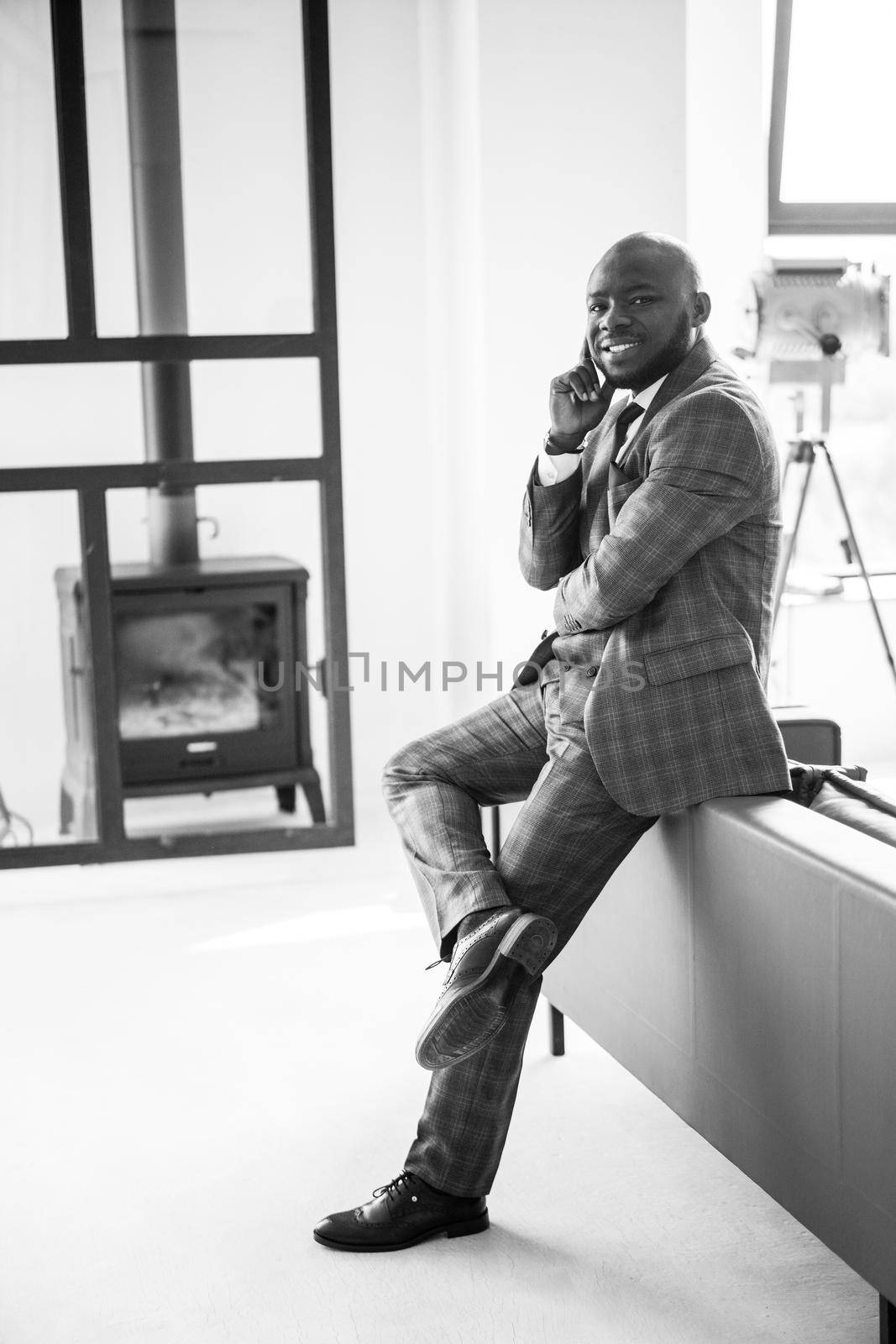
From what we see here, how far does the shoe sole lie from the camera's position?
1.96 m

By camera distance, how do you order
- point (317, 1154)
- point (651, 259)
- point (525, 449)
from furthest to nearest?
point (525, 449) < point (317, 1154) < point (651, 259)

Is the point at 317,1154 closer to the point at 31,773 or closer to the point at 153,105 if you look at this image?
the point at 31,773

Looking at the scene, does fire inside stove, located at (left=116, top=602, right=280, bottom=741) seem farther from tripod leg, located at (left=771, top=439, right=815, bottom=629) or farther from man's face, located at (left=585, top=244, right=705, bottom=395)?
man's face, located at (left=585, top=244, right=705, bottom=395)

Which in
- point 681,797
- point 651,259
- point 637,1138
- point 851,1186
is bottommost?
point 637,1138

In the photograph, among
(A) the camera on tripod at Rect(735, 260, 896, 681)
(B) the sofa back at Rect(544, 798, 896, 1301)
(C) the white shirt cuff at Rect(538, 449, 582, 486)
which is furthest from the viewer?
(A) the camera on tripod at Rect(735, 260, 896, 681)

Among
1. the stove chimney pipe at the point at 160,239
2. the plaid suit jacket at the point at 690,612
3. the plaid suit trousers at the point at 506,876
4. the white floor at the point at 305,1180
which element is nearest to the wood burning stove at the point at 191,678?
the stove chimney pipe at the point at 160,239

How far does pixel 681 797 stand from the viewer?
6.30ft

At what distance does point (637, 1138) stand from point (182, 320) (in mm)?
2384

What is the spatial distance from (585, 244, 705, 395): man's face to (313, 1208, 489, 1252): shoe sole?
1205mm

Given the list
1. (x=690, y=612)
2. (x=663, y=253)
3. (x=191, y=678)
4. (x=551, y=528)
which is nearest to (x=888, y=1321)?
(x=690, y=612)

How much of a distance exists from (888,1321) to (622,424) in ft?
4.06

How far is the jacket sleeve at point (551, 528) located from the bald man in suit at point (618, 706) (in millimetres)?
73

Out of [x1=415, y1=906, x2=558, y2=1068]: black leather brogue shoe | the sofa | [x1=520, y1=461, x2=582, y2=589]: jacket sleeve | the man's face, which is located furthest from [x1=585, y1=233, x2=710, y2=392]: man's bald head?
[x1=415, y1=906, x2=558, y2=1068]: black leather brogue shoe

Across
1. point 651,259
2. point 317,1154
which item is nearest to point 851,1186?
point 317,1154
